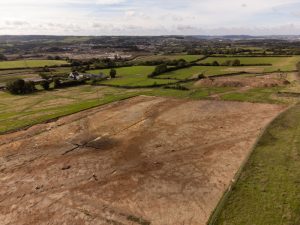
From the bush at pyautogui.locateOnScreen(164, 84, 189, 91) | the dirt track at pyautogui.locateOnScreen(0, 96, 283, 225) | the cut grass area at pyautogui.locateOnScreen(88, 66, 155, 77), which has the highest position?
the cut grass area at pyautogui.locateOnScreen(88, 66, 155, 77)

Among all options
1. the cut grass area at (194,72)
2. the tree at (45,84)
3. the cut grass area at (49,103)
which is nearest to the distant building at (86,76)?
the cut grass area at (49,103)

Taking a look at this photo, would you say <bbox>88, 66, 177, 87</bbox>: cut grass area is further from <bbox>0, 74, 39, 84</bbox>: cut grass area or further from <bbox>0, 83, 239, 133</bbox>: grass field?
<bbox>0, 74, 39, 84</bbox>: cut grass area

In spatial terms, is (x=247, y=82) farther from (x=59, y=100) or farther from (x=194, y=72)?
(x=59, y=100)

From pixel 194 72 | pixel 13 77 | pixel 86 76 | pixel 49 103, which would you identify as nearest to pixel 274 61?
pixel 194 72

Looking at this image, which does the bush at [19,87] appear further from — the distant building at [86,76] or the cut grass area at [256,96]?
the cut grass area at [256,96]

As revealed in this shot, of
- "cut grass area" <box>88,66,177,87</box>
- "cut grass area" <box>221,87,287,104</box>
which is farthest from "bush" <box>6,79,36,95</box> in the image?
"cut grass area" <box>221,87,287,104</box>
